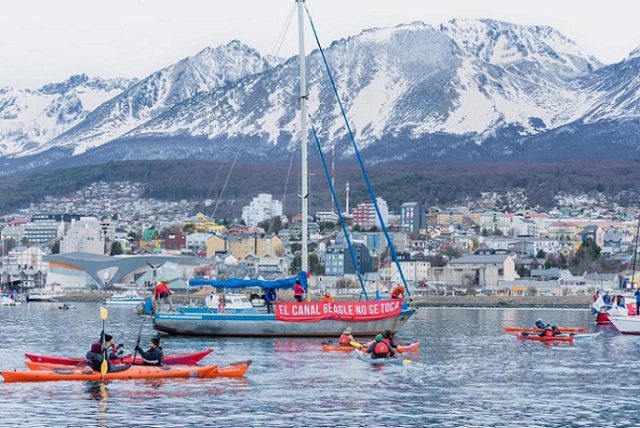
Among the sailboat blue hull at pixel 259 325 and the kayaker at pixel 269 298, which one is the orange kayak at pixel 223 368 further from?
the kayaker at pixel 269 298

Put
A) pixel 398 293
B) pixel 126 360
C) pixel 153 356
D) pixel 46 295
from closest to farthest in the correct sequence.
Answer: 1. pixel 153 356
2. pixel 126 360
3. pixel 398 293
4. pixel 46 295

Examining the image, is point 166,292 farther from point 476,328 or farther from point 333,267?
point 333,267

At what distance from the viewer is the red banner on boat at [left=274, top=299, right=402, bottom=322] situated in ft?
207

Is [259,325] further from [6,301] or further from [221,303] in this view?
[6,301]

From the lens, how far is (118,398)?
4191cm

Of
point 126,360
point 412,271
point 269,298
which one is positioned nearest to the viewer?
point 126,360

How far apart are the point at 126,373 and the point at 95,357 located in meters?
1.17

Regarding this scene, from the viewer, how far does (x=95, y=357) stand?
44875 millimetres

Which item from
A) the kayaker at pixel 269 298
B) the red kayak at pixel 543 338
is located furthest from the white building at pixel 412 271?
the kayaker at pixel 269 298

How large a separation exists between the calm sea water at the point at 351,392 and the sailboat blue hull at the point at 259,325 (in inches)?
39.7

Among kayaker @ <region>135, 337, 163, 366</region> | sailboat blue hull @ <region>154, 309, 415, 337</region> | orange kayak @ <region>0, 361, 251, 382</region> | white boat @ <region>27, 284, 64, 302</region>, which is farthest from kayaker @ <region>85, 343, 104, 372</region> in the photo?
white boat @ <region>27, 284, 64, 302</region>

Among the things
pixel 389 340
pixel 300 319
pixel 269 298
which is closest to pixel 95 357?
pixel 389 340

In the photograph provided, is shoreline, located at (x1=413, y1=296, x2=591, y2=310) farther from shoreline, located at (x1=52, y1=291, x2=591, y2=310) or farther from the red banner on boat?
the red banner on boat

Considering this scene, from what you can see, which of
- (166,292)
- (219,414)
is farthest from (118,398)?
(166,292)
